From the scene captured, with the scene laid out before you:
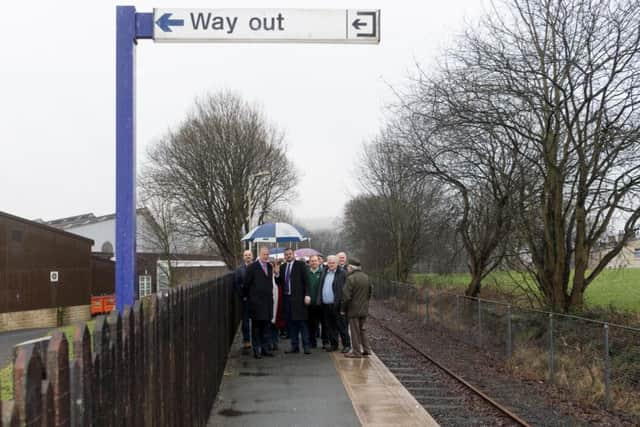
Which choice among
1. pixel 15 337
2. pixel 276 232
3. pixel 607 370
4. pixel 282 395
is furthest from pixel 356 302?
pixel 15 337

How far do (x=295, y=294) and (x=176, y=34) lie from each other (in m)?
6.80

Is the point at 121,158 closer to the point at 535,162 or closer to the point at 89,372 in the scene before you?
the point at 89,372

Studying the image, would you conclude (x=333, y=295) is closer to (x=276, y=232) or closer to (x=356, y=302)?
(x=356, y=302)

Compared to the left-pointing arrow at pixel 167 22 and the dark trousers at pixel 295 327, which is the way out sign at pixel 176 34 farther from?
the dark trousers at pixel 295 327

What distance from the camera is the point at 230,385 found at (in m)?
9.81

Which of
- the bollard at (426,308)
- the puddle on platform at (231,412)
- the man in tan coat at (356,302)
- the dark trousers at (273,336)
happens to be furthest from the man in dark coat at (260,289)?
the bollard at (426,308)

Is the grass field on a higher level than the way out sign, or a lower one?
lower

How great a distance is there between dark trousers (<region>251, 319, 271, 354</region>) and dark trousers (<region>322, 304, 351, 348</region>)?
1426mm

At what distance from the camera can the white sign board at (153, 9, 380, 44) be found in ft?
21.8

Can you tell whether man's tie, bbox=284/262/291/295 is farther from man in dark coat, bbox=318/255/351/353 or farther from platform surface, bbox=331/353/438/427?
platform surface, bbox=331/353/438/427

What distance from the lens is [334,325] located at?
13648 mm

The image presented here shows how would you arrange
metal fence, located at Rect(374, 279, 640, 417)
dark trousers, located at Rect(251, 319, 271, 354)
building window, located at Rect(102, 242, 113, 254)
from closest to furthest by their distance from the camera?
metal fence, located at Rect(374, 279, 640, 417) < dark trousers, located at Rect(251, 319, 271, 354) < building window, located at Rect(102, 242, 113, 254)

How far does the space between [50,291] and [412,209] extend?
22.5 metres

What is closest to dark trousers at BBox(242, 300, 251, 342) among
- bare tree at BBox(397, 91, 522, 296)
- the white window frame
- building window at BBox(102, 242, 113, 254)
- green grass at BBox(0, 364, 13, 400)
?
green grass at BBox(0, 364, 13, 400)
